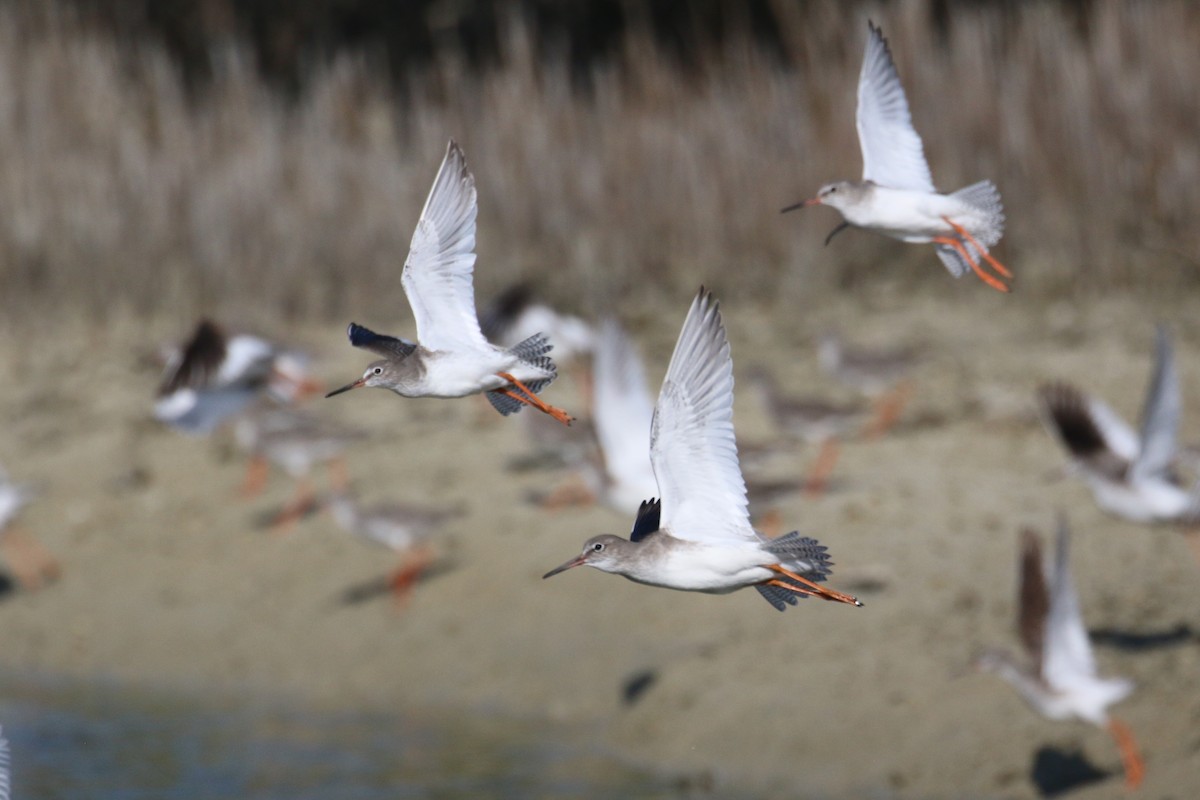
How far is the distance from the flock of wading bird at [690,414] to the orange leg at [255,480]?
0.08 feet

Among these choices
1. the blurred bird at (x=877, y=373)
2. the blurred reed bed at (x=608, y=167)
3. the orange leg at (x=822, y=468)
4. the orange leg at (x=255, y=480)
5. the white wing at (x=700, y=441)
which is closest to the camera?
the white wing at (x=700, y=441)

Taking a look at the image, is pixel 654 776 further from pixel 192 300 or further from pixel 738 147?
pixel 192 300

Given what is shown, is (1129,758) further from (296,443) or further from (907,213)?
(296,443)

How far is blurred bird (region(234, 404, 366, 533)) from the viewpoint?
39.8 feet

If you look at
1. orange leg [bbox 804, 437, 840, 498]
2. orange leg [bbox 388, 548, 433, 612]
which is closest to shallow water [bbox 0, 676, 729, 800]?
orange leg [bbox 388, 548, 433, 612]

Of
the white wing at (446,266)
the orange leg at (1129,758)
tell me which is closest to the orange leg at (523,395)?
the white wing at (446,266)

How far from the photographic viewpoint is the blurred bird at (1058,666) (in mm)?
7523

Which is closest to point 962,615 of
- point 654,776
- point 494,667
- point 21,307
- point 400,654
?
point 654,776

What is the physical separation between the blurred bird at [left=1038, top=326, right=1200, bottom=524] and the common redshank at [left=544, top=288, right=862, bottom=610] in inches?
102

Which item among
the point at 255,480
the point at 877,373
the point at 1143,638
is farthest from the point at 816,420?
the point at 255,480

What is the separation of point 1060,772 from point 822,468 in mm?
3370

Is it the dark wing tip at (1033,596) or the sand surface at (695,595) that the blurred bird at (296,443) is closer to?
the sand surface at (695,595)

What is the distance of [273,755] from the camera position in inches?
385

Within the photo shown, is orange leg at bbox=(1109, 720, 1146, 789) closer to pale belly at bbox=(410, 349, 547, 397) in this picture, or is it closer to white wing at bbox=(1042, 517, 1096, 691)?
white wing at bbox=(1042, 517, 1096, 691)
